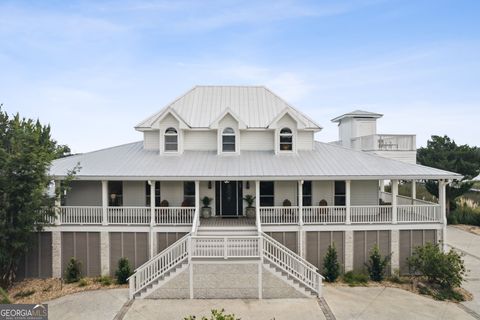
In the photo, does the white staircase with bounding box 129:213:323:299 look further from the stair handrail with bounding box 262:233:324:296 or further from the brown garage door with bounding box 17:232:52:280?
the brown garage door with bounding box 17:232:52:280

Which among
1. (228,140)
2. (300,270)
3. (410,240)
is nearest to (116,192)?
(228,140)

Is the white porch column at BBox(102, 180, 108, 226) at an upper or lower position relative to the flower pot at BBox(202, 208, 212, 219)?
upper

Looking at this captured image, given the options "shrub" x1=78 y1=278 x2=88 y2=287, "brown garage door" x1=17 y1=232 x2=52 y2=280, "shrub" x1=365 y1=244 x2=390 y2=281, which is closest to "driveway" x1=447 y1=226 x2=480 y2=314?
"shrub" x1=365 y1=244 x2=390 y2=281

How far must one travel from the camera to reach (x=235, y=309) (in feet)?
41.5

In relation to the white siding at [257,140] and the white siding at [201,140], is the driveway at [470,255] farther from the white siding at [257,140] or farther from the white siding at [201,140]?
the white siding at [201,140]

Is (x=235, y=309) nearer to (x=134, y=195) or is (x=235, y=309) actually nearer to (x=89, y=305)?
(x=89, y=305)

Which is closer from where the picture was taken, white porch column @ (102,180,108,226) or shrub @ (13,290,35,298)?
shrub @ (13,290,35,298)

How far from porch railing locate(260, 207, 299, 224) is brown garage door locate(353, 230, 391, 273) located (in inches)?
130

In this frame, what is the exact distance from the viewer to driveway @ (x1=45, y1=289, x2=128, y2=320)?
40.0 ft

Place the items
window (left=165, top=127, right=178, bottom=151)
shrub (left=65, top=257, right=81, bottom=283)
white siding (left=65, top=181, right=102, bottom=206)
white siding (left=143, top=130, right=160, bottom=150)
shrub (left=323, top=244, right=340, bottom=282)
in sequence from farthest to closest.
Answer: white siding (left=143, top=130, right=160, bottom=150) < window (left=165, top=127, right=178, bottom=151) < white siding (left=65, top=181, right=102, bottom=206) < shrub (left=65, top=257, right=81, bottom=283) < shrub (left=323, top=244, right=340, bottom=282)

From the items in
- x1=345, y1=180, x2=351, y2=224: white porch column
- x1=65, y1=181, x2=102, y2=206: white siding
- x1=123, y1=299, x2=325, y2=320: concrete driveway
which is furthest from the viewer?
x1=65, y1=181, x2=102, y2=206: white siding

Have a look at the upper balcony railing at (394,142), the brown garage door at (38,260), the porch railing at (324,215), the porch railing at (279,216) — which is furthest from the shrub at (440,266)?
the brown garage door at (38,260)

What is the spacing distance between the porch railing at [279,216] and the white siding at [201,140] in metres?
5.46

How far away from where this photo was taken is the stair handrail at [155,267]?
540 inches
